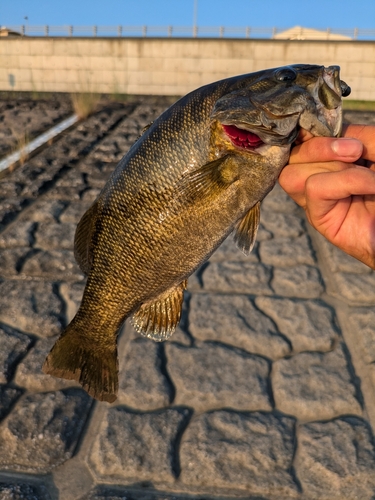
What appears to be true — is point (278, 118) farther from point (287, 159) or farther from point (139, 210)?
point (139, 210)

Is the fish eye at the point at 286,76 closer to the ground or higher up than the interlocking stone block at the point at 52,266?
higher up

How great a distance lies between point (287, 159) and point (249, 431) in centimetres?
219

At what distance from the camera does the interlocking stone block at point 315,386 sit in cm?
360

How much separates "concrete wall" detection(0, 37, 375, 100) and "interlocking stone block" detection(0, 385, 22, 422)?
45.7 feet

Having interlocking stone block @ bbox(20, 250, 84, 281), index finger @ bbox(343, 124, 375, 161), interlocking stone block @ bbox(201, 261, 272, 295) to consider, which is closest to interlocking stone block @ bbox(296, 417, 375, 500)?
interlocking stone block @ bbox(201, 261, 272, 295)

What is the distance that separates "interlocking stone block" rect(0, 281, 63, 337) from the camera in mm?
4312

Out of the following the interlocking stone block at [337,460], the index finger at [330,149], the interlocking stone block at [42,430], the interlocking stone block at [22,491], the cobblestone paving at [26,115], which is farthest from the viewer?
the cobblestone paving at [26,115]

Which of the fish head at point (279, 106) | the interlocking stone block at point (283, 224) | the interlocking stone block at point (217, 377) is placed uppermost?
the fish head at point (279, 106)

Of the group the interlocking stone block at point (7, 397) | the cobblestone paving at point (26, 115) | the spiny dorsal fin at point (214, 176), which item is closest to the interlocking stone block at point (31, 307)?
the interlocking stone block at point (7, 397)

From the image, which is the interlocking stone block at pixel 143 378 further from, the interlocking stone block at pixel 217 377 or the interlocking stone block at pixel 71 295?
the interlocking stone block at pixel 71 295

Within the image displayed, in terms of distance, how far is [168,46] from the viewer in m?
15.7

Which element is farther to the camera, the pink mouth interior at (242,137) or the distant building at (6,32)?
the distant building at (6,32)

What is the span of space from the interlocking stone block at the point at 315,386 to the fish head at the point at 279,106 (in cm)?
245

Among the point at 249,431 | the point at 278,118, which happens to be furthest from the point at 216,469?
the point at 278,118
